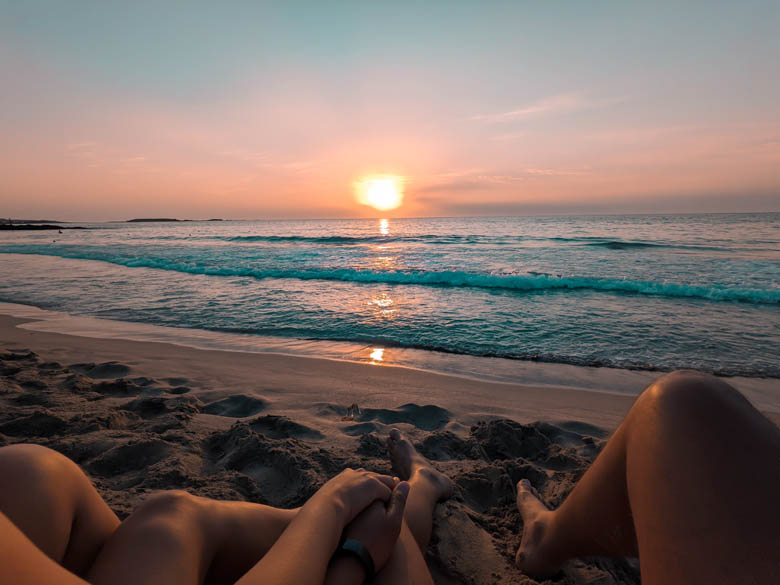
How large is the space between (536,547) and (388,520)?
2.54 feet

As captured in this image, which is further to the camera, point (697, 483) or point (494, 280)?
point (494, 280)

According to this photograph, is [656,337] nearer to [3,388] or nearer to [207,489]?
[207,489]

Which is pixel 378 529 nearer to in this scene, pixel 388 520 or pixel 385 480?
pixel 388 520

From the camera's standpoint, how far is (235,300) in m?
8.17

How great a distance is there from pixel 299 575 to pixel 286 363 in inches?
148

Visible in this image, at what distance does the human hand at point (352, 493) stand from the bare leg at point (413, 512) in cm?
18

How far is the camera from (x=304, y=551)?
41.1 inches

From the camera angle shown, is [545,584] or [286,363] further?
[286,363]

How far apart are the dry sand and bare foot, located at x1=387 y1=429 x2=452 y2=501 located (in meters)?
0.08

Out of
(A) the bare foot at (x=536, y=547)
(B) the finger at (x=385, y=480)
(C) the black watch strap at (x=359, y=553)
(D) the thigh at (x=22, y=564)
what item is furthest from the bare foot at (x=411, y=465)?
(D) the thigh at (x=22, y=564)

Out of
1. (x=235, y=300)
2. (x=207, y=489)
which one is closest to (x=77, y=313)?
(x=235, y=300)

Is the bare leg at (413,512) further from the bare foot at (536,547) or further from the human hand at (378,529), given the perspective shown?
the bare foot at (536,547)

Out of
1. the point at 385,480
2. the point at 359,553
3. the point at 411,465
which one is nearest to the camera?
the point at 359,553

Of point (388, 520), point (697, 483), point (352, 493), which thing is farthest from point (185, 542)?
point (697, 483)
